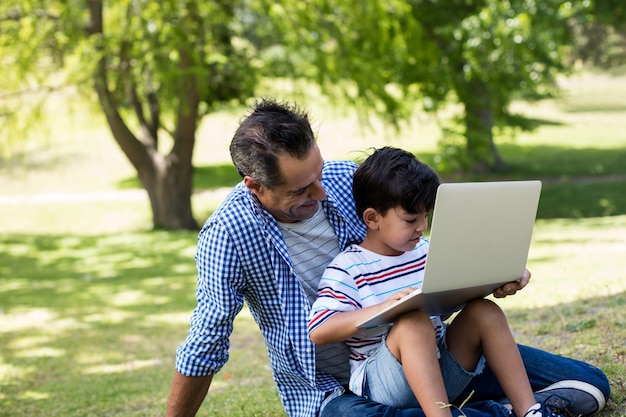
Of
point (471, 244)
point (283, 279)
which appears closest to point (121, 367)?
point (283, 279)

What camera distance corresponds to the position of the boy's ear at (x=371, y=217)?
289 centimetres

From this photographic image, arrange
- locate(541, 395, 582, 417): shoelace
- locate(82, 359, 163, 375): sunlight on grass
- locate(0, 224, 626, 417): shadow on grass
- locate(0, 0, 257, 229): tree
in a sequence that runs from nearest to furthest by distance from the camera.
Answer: locate(541, 395, 582, 417): shoelace, locate(0, 224, 626, 417): shadow on grass, locate(82, 359, 163, 375): sunlight on grass, locate(0, 0, 257, 229): tree

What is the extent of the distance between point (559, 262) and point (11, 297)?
666cm

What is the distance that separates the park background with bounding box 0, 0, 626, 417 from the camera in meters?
5.10

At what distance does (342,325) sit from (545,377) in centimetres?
91

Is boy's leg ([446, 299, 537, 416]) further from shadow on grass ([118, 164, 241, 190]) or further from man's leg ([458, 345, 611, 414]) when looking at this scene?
shadow on grass ([118, 164, 241, 190])

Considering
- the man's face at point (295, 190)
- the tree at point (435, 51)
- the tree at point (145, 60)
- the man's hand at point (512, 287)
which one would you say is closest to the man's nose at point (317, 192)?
the man's face at point (295, 190)

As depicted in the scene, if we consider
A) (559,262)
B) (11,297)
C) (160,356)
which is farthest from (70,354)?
(559,262)

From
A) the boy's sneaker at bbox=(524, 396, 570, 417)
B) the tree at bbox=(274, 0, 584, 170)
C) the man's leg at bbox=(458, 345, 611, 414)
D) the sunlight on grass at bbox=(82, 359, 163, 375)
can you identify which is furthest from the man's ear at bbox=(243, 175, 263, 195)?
the tree at bbox=(274, 0, 584, 170)

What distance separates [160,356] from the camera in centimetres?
679

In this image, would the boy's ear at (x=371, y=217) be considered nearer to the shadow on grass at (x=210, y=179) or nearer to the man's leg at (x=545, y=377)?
the man's leg at (x=545, y=377)

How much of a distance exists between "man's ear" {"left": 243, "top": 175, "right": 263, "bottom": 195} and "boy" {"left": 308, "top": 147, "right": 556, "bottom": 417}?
1.15 feet

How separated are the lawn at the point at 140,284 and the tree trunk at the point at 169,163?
21.8 inches

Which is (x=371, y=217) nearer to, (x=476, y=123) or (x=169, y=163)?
(x=169, y=163)
